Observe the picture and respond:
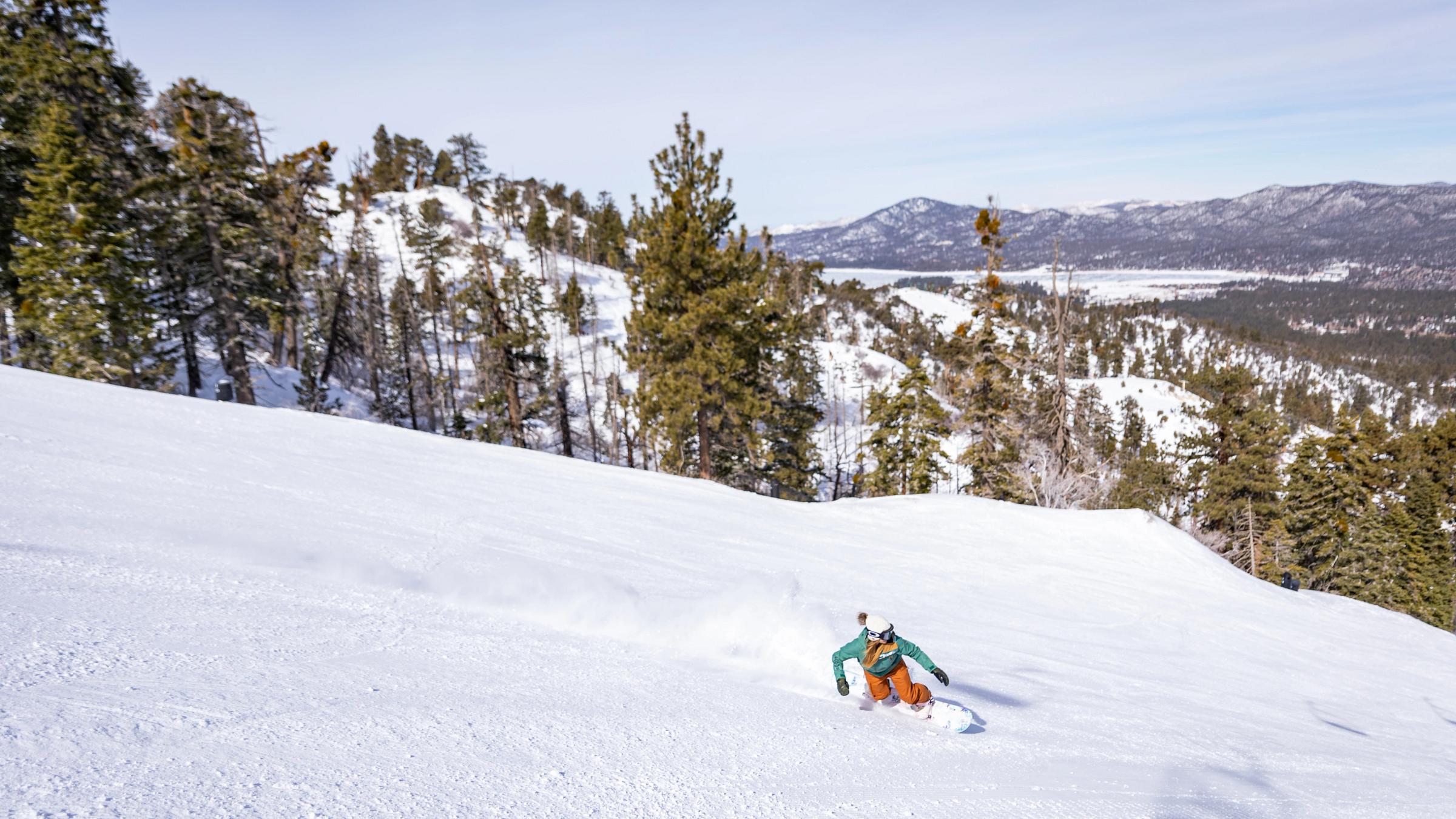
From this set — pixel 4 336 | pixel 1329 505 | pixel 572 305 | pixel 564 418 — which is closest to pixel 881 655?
pixel 564 418

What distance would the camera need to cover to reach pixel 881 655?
562cm

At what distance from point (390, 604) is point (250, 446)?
6.35 metres

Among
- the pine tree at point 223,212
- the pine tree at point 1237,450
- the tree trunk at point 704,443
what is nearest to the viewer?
the pine tree at point 223,212

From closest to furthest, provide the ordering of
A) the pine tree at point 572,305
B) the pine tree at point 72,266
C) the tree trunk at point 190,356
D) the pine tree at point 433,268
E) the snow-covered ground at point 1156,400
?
the pine tree at point 72,266 → the tree trunk at point 190,356 → the pine tree at point 433,268 → the pine tree at point 572,305 → the snow-covered ground at point 1156,400

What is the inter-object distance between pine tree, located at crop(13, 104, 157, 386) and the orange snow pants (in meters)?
23.7

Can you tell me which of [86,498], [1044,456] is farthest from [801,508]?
[1044,456]

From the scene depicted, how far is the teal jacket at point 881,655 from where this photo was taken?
18.5ft

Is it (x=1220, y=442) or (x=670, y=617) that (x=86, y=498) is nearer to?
(x=670, y=617)

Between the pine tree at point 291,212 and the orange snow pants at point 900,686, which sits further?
the pine tree at point 291,212

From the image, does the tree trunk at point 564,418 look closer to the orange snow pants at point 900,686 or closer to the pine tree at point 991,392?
the pine tree at point 991,392

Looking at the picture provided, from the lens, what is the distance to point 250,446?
10227 mm

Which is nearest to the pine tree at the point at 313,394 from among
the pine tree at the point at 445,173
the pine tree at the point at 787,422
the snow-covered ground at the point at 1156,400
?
the pine tree at the point at 787,422

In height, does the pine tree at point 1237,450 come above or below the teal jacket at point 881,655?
below

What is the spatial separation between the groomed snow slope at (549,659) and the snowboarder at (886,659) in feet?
0.94
